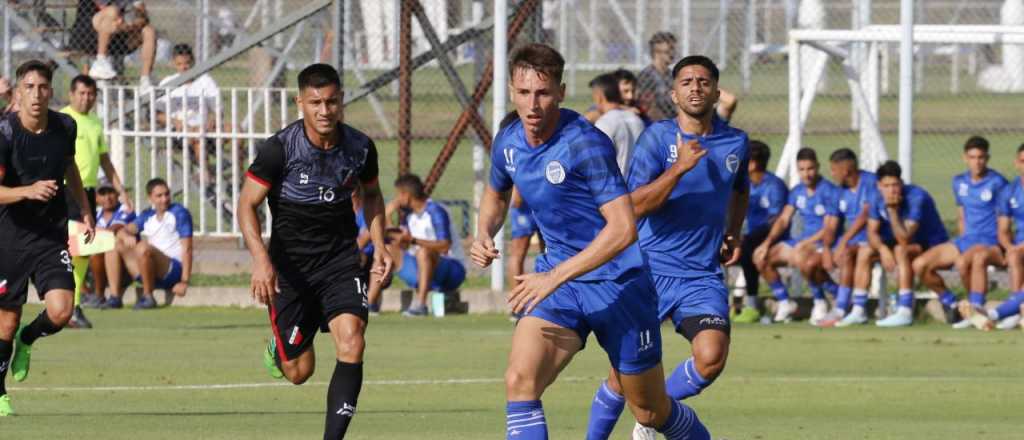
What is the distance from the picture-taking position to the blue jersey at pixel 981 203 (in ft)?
57.0

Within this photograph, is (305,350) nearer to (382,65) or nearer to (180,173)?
(180,173)

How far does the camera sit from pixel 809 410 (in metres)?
11.8

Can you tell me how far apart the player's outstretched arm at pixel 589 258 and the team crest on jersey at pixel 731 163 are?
2082mm

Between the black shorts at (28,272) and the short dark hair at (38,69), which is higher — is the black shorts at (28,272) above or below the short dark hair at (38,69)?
below

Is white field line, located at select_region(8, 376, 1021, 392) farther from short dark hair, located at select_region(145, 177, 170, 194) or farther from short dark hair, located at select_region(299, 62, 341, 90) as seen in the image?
short dark hair, located at select_region(145, 177, 170, 194)

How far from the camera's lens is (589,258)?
804 cm

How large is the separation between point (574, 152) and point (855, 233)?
9815 millimetres

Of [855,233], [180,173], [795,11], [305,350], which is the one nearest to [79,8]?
[180,173]

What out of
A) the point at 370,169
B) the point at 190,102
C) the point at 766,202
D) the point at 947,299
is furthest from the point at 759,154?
the point at 370,169

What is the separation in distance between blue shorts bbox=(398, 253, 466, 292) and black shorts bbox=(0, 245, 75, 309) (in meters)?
6.68

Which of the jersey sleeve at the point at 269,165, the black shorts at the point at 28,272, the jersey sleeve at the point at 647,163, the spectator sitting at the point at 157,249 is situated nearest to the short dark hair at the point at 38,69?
the black shorts at the point at 28,272

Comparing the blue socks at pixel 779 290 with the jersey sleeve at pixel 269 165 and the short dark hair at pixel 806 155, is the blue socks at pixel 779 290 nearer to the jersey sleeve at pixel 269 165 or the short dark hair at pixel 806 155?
the short dark hair at pixel 806 155

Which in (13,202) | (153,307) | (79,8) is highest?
(79,8)

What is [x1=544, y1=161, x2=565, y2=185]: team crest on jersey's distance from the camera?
8.38 m
